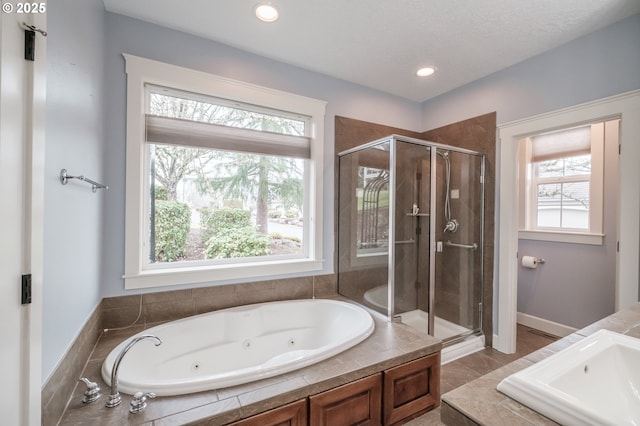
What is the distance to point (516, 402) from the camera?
73 cm

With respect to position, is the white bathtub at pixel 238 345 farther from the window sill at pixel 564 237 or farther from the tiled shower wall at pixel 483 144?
the window sill at pixel 564 237

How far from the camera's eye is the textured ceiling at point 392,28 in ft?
5.98

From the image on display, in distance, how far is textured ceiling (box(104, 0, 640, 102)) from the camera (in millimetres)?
1821

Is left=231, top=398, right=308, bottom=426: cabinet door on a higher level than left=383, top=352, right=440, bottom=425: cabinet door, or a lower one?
higher

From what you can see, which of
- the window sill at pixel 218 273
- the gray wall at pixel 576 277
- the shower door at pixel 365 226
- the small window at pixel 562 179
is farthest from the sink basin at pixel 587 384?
the small window at pixel 562 179

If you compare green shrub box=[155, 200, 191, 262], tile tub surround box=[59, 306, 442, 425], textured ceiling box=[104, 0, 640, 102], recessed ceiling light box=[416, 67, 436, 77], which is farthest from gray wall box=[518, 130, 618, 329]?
green shrub box=[155, 200, 191, 262]

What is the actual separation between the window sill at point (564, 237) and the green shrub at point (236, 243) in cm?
313

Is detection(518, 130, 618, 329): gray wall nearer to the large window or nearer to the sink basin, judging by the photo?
the large window

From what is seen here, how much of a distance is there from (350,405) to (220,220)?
1.67 m

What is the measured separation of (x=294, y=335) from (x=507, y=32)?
2.92 meters

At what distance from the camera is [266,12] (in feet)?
6.20

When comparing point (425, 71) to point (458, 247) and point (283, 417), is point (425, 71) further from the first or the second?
point (283, 417)

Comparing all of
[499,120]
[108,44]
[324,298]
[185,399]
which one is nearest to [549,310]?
[499,120]

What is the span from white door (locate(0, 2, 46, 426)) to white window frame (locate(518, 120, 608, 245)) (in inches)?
154
